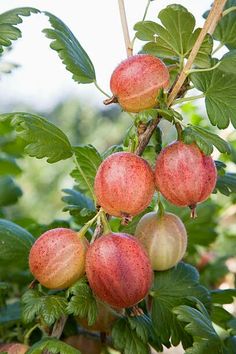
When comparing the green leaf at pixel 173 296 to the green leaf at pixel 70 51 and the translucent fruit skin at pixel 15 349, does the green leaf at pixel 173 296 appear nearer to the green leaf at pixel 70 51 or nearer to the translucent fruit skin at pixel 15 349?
the translucent fruit skin at pixel 15 349

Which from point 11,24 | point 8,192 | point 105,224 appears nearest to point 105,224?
point 105,224

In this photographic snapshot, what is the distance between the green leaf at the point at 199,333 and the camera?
0.84 metres

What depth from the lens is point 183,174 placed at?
32.4 inches

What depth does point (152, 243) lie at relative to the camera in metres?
0.95

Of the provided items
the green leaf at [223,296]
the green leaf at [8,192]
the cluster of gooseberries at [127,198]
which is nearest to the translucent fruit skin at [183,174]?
the cluster of gooseberries at [127,198]

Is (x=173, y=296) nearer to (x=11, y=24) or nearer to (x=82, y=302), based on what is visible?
(x=82, y=302)

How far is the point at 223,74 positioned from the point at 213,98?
0.04 meters

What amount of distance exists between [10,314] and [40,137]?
36 centimetres

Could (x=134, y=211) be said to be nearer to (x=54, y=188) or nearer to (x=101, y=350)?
(x=101, y=350)

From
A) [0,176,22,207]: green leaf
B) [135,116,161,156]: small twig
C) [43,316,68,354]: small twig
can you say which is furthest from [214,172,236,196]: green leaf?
[0,176,22,207]: green leaf

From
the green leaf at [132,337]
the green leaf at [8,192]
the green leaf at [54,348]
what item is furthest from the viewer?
the green leaf at [8,192]

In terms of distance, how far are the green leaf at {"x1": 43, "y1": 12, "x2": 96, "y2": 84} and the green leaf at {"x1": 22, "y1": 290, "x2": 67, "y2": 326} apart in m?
0.30

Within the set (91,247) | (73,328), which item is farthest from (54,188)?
(91,247)

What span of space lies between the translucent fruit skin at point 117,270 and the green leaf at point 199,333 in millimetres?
64
